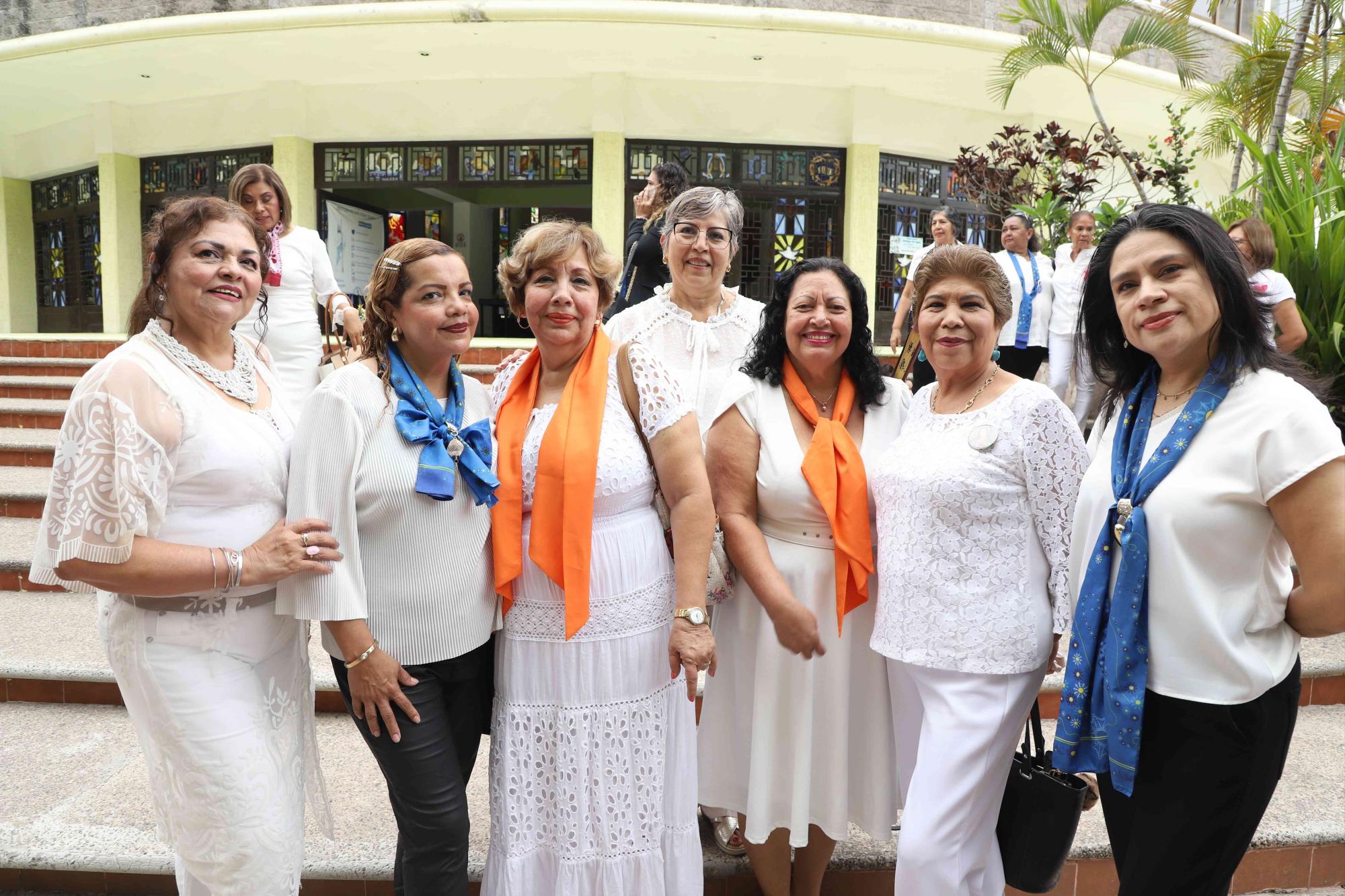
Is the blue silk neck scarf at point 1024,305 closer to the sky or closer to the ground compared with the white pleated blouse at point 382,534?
closer to the sky

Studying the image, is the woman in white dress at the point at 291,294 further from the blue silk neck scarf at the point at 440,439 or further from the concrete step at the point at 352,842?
the blue silk neck scarf at the point at 440,439

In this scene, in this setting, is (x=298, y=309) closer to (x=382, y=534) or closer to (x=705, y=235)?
(x=705, y=235)

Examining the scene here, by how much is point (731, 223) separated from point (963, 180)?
7.57 meters

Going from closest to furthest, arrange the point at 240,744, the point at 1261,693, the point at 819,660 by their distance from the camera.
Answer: the point at 1261,693 → the point at 240,744 → the point at 819,660

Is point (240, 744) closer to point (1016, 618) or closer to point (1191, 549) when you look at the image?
point (1016, 618)

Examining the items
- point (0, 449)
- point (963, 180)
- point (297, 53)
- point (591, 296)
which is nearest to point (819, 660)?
point (591, 296)

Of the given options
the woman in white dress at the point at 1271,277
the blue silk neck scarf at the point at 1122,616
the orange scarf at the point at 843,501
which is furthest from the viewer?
the woman in white dress at the point at 1271,277

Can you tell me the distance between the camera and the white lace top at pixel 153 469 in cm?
162

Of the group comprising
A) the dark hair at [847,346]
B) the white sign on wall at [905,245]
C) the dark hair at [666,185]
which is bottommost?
the dark hair at [847,346]

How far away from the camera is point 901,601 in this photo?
211cm

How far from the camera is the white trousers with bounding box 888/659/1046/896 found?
1984 mm

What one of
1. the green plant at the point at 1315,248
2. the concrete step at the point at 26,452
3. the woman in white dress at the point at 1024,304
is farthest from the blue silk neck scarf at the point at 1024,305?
the concrete step at the point at 26,452

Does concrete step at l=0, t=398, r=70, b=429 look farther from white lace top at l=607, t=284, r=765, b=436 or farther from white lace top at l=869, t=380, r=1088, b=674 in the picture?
white lace top at l=869, t=380, r=1088, b=674

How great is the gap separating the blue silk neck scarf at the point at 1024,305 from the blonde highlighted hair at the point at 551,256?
5174 millimetres
